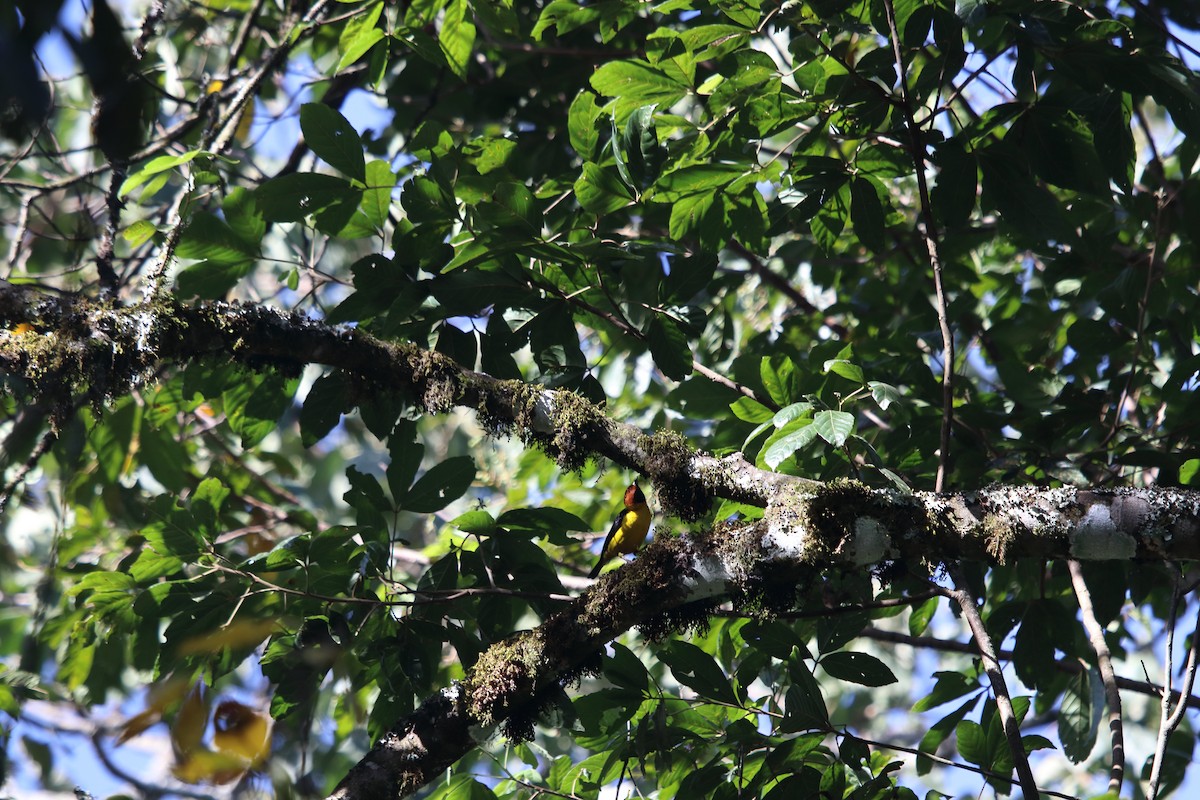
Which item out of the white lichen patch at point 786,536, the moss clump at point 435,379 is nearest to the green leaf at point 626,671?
the white lichen patch at point 786,536

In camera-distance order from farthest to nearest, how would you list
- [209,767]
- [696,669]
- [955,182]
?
[955,182], [696,669], [209,767]

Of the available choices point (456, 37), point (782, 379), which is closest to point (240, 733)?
point (782, 379)

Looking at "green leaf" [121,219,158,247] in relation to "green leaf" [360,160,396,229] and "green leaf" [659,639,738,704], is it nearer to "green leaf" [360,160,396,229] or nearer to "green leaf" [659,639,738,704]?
"green leaf" [360,160,396,229]

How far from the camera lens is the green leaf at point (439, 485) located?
8.43 ft

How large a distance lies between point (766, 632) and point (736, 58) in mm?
1416

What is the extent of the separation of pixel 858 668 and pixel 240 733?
54.2 inches

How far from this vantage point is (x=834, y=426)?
79.8 inches

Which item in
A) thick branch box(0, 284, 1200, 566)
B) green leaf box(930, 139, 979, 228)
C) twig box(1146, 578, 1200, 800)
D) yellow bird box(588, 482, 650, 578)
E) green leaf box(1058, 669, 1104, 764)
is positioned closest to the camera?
twig box(1146, 578, 1200, 800)

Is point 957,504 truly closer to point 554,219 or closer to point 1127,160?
point 1127,160

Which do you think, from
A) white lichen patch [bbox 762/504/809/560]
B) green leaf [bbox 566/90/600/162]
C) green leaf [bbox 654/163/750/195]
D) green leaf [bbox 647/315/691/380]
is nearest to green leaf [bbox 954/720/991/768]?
white lichen patch [bbox 762/504/809/560]

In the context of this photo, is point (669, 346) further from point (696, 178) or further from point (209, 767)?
point (209, 767)

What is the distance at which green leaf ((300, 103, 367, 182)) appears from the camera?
2.45 m

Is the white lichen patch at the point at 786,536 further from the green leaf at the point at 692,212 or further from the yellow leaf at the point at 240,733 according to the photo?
the yellow leaf at the point at 240,733

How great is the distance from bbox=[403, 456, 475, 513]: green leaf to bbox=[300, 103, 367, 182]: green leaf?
2.64 ft
